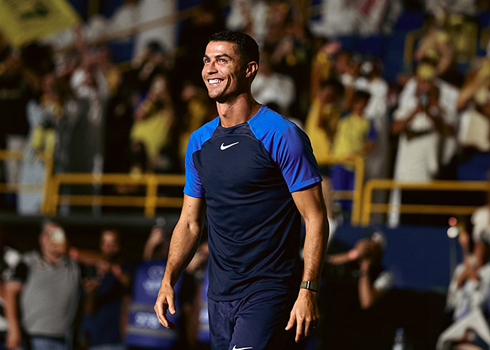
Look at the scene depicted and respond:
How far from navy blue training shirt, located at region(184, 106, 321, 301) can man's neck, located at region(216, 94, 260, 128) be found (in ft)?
0.13

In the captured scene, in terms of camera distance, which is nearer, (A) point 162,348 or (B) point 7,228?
(A) point 162,348

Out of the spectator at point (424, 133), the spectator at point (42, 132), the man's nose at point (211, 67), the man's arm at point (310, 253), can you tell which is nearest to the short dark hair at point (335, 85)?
the spectator at point (424, 133)

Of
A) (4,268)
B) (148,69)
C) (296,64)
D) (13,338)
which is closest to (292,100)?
(296,64)

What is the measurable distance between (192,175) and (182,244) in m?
0.39

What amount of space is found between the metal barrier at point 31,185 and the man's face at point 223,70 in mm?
7619

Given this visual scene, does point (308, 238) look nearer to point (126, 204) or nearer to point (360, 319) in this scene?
point (360, 319)

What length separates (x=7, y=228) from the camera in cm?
1051

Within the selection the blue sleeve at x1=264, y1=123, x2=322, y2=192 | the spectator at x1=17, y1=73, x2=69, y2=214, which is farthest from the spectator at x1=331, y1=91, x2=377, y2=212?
the blue sleeve at x1=264, y1=123, x2=322, y2=192

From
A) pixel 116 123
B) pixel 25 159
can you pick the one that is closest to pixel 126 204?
pixel 116 123

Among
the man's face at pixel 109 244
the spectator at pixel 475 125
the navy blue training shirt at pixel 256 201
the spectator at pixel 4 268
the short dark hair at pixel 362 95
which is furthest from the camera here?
the man's face at pixel 109 244

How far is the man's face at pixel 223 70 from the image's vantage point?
11.6 feet

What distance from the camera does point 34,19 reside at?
9.53 m

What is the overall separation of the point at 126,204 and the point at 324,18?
15.6 ft

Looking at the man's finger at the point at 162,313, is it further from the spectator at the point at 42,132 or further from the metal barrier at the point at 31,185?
the spectator at the point at 42,132
